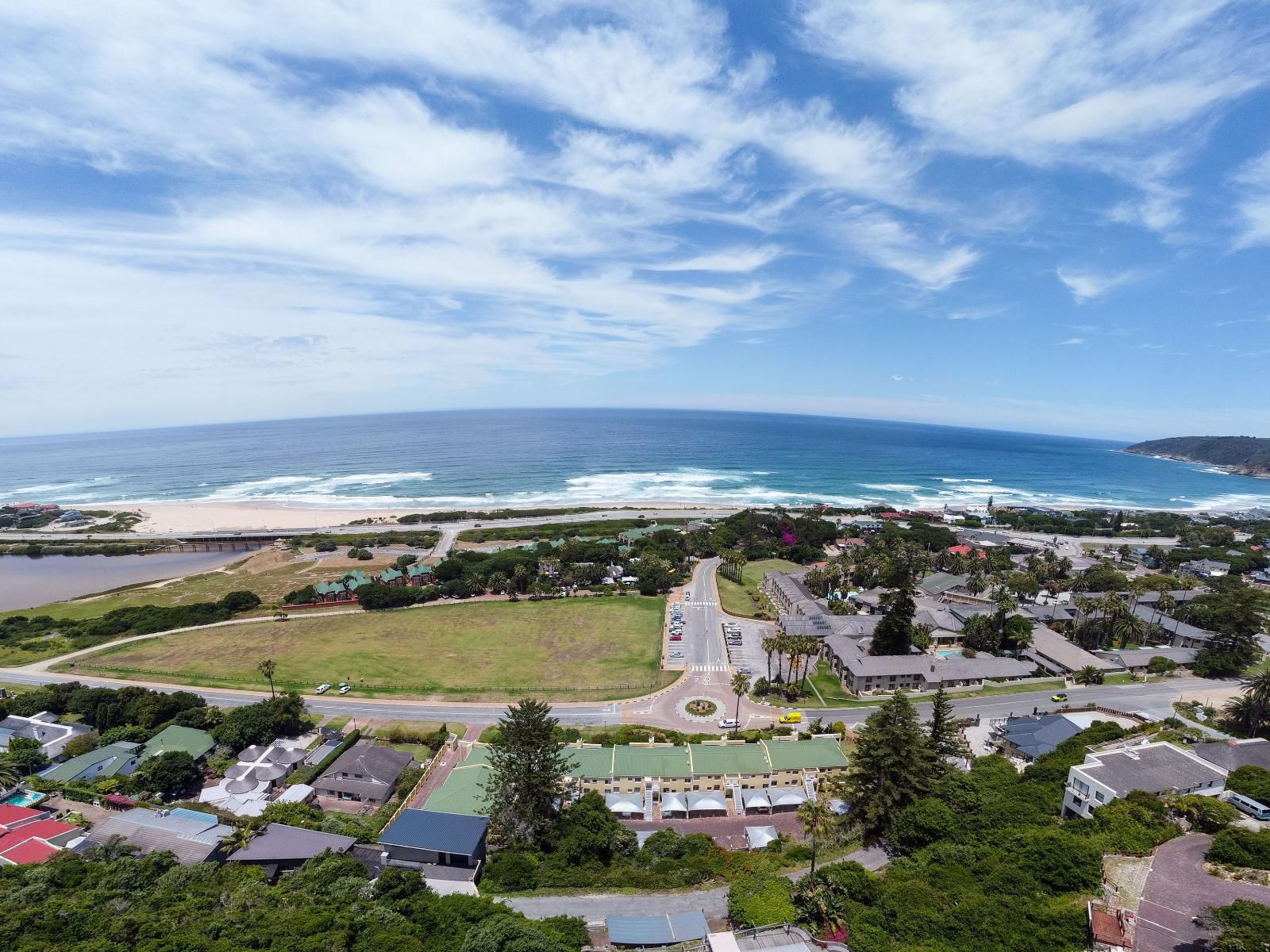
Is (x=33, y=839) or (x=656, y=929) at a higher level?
(x=656, y=929)

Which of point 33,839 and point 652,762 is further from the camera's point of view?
point 652,762

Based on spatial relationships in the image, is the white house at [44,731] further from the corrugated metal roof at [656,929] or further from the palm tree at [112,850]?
the corrugated metal roof at [656,929]

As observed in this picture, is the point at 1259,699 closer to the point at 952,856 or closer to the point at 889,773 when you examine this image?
the point at 889,773

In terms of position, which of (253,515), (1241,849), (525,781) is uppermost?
(1241,849)

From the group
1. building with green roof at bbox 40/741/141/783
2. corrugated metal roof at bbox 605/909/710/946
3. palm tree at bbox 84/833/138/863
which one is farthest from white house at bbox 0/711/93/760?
corrugated metal roof at bbox 605/909/710/946

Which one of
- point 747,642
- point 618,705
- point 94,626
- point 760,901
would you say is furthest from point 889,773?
point 94,626

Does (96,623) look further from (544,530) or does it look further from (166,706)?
(544,530)

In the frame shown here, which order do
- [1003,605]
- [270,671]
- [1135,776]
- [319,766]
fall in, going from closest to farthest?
[1135,776] → [319,766] → [270,671] → [1003,605]
